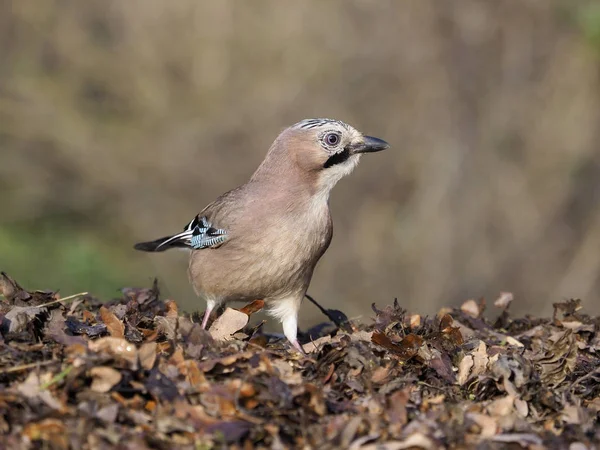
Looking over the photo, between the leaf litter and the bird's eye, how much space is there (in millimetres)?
1591

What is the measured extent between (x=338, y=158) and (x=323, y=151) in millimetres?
125

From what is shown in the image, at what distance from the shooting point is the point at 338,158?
7.08 metres

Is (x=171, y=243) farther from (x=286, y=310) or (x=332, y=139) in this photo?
(x=332, y=139)

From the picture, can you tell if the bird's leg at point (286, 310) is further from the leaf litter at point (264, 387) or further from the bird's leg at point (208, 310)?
the leaf litter at point (264, 387)

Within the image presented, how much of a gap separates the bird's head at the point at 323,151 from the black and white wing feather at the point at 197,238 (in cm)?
66

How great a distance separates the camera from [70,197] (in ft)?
51.9

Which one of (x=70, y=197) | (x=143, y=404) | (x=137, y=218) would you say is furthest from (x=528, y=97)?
(x=143, y=404)

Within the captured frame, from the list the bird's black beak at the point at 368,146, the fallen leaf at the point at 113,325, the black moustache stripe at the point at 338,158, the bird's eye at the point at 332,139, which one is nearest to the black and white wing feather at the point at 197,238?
the black moustache stripe at the point at 338,158

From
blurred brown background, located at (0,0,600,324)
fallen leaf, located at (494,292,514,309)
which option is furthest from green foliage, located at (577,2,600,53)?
fallen leaf, located at (494,292,514,309)

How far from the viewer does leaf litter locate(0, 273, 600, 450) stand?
425 centimetres

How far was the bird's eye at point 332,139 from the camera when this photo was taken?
7.08 m

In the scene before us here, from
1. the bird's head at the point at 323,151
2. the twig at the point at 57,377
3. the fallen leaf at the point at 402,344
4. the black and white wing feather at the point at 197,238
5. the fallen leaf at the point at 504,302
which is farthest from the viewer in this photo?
the fallen leaf at the point at 504,302

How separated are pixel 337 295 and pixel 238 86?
14.0 ft

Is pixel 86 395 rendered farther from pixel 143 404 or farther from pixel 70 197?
pixel 70 197
